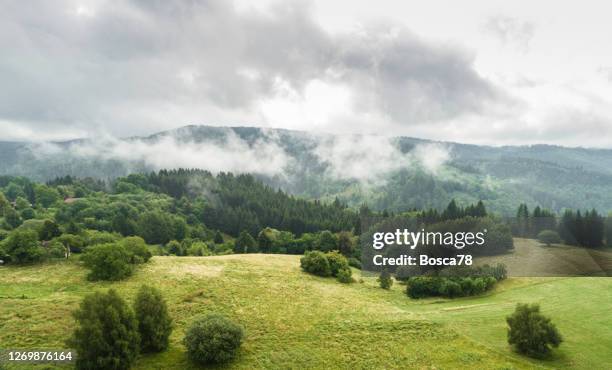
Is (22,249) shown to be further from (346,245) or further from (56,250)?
(346,245)

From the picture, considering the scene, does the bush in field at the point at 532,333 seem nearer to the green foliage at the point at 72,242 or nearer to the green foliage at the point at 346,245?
the green foliage at the point at 346,245

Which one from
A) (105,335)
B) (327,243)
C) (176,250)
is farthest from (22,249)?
(327,243)

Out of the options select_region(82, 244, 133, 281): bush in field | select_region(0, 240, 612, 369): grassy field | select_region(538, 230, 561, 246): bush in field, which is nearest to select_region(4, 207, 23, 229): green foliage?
select_region(0, 240, 612, 369): grassy field

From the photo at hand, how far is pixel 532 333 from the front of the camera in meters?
40.5

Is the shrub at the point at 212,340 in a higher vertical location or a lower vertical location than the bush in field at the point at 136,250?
lower

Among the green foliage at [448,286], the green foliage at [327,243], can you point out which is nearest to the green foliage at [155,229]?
the green foliage at [327,243]

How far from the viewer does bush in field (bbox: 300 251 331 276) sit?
70.6 m

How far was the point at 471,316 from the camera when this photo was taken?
5062 centimetres

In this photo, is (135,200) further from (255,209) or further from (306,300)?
(306,300)

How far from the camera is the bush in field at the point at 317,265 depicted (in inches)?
2781

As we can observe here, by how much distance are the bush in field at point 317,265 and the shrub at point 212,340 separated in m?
31.4

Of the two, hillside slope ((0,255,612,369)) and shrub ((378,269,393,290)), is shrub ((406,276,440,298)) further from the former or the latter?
shrub ((378,269,393,290))

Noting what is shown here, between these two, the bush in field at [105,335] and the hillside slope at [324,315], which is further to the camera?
the hillside slope at [324,315]

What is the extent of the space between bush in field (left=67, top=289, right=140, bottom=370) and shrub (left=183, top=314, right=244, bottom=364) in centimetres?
537
